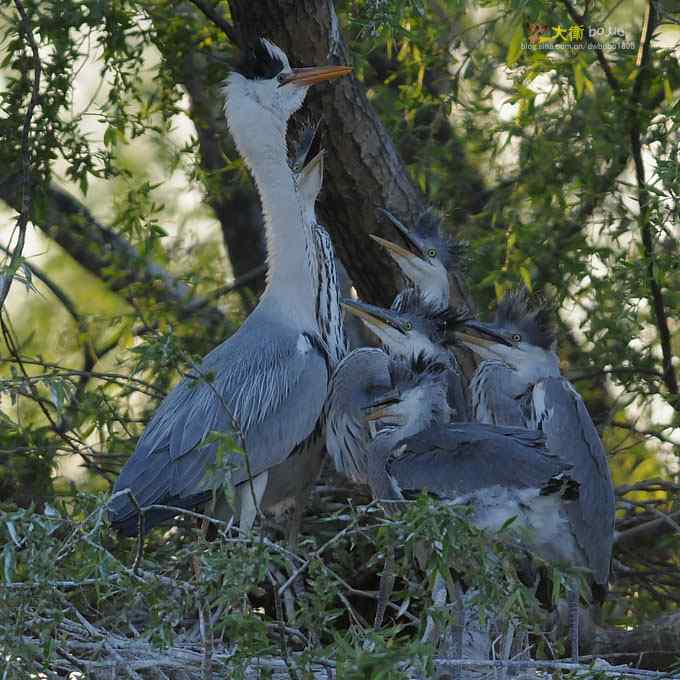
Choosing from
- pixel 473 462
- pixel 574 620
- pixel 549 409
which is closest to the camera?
pixel 473 462

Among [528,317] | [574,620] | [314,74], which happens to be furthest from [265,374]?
[574,620]

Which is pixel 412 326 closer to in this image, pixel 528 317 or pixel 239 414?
pixel 528 317

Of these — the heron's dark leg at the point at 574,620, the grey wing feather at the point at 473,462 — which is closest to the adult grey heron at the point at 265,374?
the grey wing feather at the point at 473,462

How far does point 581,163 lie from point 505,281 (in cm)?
59

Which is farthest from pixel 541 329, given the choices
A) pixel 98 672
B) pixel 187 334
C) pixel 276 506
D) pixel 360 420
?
pixel 98 672

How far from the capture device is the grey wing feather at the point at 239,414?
13.8 ft

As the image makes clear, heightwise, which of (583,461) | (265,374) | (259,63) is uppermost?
(259,63)

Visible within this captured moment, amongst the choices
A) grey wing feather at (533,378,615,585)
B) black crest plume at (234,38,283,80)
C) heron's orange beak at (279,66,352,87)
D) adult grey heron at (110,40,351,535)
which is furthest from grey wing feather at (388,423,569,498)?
black crest plume at (234,38,283,80)

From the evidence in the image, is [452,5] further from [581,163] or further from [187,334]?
[187,334]

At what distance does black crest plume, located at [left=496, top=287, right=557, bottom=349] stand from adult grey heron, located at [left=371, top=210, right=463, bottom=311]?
319 millimetres

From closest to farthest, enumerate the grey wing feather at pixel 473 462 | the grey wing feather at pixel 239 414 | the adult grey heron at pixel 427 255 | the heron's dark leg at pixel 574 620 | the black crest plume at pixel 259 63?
the grey wing feather at pixel 473 462 → the heron's dark leg at pixel 574 620 → the grey wing feather at pixel 239 414 → the black crest plume at pixel 259 63 → the adult grey heron at pixel 427 255

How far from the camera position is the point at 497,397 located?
185 inches

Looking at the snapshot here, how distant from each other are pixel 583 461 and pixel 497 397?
541 mm

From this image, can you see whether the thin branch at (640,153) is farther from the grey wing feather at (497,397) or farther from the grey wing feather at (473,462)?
the grey wing feather at (473,462)
